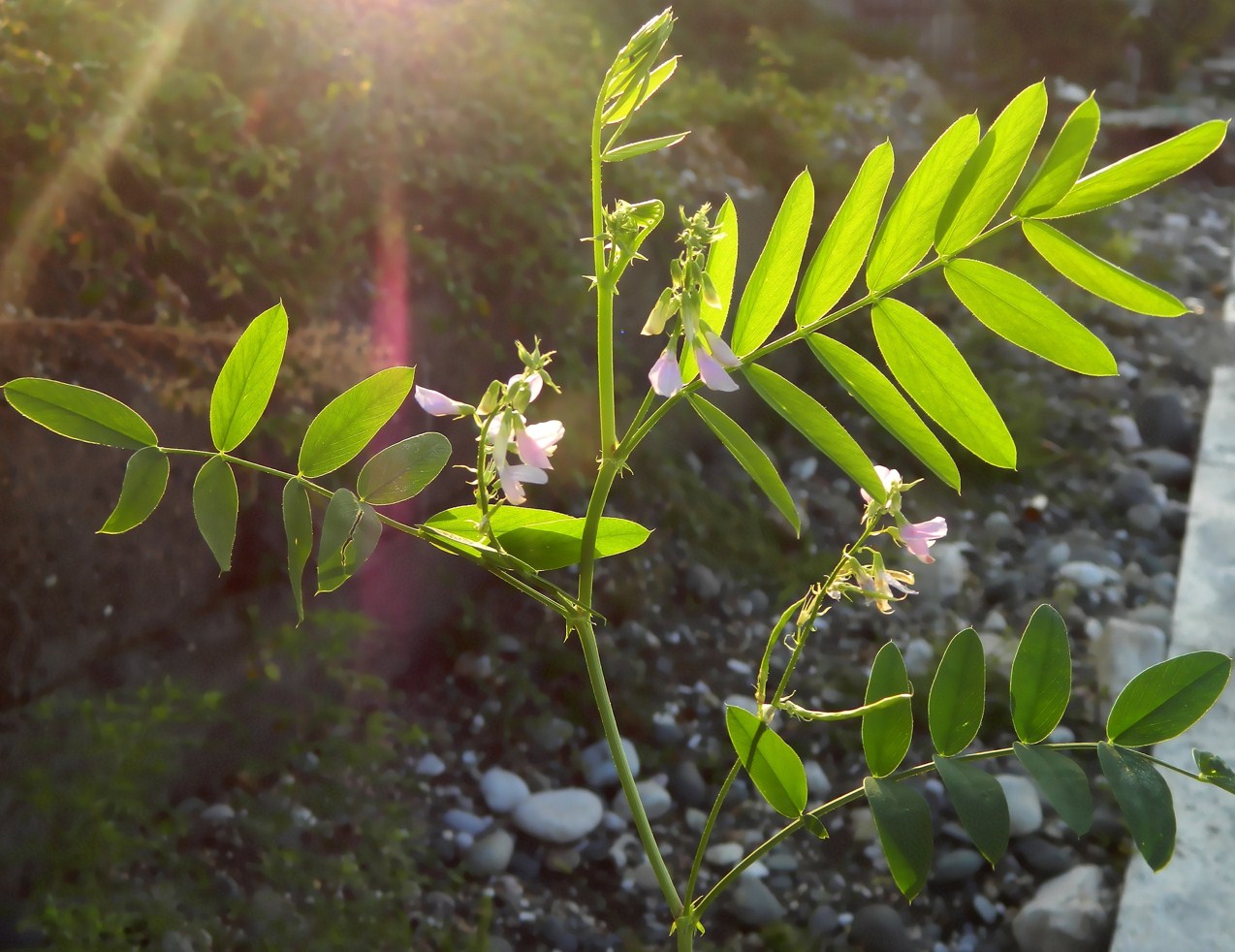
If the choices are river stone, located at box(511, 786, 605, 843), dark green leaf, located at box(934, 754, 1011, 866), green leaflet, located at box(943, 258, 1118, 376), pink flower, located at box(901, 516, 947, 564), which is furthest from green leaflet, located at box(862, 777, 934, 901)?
river stone, located at box(511, 786, 605, 843)

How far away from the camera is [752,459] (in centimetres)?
54

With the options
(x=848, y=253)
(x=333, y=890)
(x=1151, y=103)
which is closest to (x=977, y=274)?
(x=848, y=253)

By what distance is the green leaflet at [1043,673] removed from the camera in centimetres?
66

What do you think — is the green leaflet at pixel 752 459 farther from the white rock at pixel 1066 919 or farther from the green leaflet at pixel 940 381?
the white rock at pixel 1066 919

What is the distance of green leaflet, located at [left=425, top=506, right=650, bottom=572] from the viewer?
66cm

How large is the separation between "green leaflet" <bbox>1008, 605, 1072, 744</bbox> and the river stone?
130cm

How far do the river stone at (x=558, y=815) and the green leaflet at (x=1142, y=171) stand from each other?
1457 mm

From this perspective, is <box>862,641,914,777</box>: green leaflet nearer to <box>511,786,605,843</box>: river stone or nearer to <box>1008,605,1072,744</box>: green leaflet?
<box>1008,605,1072,744</box>: green leaflet

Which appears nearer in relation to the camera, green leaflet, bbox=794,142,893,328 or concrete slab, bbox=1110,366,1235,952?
green leaflet, bbox=794,142,893,328

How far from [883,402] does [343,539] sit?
0.91 ft

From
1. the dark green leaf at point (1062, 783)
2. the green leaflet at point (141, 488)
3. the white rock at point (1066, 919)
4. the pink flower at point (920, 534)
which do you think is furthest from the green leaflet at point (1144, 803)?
the white rock at point (1066, 919)

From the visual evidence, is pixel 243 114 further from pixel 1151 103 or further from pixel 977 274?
pixel 1151 103

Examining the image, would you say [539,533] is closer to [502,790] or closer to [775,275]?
[775,275]

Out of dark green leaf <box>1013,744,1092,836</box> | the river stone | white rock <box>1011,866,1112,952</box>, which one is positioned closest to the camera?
dark green leaf <box>1013,744,1092,836</box>
